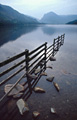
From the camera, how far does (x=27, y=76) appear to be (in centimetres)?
632

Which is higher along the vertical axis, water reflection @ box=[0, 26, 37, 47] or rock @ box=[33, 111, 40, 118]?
water reflection @ box=[0, 26, 37, 47]

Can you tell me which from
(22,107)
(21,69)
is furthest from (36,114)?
(21,69)

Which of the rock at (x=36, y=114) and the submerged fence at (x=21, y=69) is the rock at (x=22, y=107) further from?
the submerged fence at (x=21, y=69)

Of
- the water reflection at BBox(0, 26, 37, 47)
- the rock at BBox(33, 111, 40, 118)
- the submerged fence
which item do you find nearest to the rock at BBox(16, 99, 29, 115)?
the rock at BBox(33, 111, 40, 118)

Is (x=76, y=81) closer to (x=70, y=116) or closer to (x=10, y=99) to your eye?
(x=70, y=116)

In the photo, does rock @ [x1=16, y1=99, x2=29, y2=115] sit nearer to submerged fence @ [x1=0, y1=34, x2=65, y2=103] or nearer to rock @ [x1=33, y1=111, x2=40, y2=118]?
rock @ [x1=33, y1=111, x2=40, y2=118]

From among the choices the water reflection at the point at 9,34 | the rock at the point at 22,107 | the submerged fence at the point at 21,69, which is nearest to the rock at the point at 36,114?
the rock at the point at 22,107

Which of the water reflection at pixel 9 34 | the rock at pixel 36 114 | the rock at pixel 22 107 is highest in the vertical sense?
the water reflection at pixel 9 34

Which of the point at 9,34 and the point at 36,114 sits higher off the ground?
the point at 9,34

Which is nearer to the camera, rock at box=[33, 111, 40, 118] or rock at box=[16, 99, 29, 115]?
rock at box=[33, 111, 40, 118]

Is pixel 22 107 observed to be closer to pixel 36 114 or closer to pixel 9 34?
pixel 36 114

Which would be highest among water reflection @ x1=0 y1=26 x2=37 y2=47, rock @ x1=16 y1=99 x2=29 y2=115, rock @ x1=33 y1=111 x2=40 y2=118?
water reflection @ x1=0 y1=26 x2=37 y2=47

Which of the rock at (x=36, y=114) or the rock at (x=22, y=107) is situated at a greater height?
the rock at (x=22, y=107)

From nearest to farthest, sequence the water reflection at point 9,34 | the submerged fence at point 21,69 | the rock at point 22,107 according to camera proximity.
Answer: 1. the rock at point 22,107
2. the submerged fence at point 21,69
3. the water reflection at point 9,34
